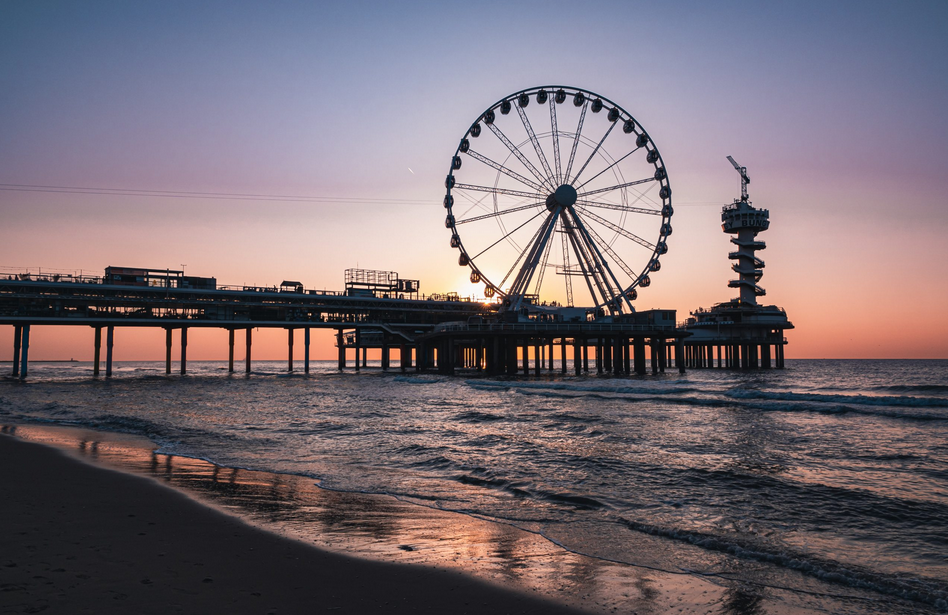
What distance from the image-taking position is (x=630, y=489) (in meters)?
11.4

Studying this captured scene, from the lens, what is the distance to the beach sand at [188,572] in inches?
208

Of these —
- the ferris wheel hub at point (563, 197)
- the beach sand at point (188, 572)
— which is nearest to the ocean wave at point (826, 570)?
the beach sand at point (188, 572)

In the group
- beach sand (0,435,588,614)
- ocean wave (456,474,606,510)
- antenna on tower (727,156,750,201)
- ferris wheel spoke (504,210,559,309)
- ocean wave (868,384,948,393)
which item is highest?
antenna on tower (727,156,750,201)

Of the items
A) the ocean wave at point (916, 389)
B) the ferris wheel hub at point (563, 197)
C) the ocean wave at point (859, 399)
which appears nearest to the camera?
the ocean wave at point (859, 399)

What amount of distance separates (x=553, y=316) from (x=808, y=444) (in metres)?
46.3

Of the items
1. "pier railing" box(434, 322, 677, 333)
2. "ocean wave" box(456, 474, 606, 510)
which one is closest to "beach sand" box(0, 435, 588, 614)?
"ocean wave" box(456, 474, 606, 510)

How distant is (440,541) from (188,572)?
9.73ft

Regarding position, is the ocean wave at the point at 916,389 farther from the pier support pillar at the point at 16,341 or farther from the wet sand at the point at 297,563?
the pier support pillar at the point at 16,341

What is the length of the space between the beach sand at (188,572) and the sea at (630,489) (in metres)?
0.56

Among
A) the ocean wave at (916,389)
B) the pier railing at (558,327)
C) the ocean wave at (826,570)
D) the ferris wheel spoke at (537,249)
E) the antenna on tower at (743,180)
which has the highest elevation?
the antenna on tower at (743,180)

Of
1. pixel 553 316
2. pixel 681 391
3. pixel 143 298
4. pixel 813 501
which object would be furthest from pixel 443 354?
pixel 813 501

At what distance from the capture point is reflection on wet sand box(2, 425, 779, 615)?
6082 millimetres

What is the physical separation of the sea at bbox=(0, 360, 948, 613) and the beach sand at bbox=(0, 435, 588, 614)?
557 millimetres

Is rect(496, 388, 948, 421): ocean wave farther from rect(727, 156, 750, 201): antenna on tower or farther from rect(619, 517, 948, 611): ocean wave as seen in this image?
rect(727, 156, 750, 201): antenna on tower
